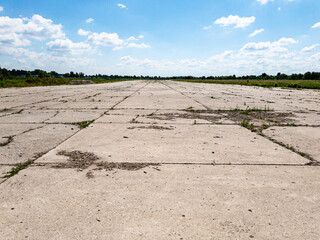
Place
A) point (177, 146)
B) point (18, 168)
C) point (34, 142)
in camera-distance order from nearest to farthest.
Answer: point (18, 168) → point (177, 146) → point (34, 142)

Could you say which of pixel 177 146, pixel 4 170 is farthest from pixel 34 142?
pixel 177 146

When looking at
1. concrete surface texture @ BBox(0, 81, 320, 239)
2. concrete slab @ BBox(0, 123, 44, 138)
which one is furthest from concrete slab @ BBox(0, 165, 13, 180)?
concrete slab @ BBox(0, 123, 44, 138)

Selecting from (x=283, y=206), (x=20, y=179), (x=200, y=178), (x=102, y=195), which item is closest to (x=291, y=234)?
(x=283, y=206)

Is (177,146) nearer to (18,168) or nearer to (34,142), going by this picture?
(18,168)

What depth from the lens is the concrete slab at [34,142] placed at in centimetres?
315

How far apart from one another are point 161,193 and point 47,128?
3.60m

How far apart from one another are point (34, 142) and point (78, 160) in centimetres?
128

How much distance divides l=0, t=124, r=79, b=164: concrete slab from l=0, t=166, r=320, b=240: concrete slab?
0.62 metres

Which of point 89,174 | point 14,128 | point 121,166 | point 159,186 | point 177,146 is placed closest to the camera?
point 159,186

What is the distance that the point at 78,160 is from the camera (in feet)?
Result: 9.93

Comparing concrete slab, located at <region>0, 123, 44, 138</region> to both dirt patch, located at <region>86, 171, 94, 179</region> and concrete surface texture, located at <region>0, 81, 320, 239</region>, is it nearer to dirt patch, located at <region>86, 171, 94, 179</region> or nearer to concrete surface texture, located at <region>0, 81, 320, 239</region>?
concrete surface texture, located at <region>0, 81, 320, 239</region>

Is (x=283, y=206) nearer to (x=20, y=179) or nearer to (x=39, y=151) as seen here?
(x=20, y=179)

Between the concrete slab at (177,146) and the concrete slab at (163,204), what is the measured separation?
383 mm

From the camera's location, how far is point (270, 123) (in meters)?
5.62
